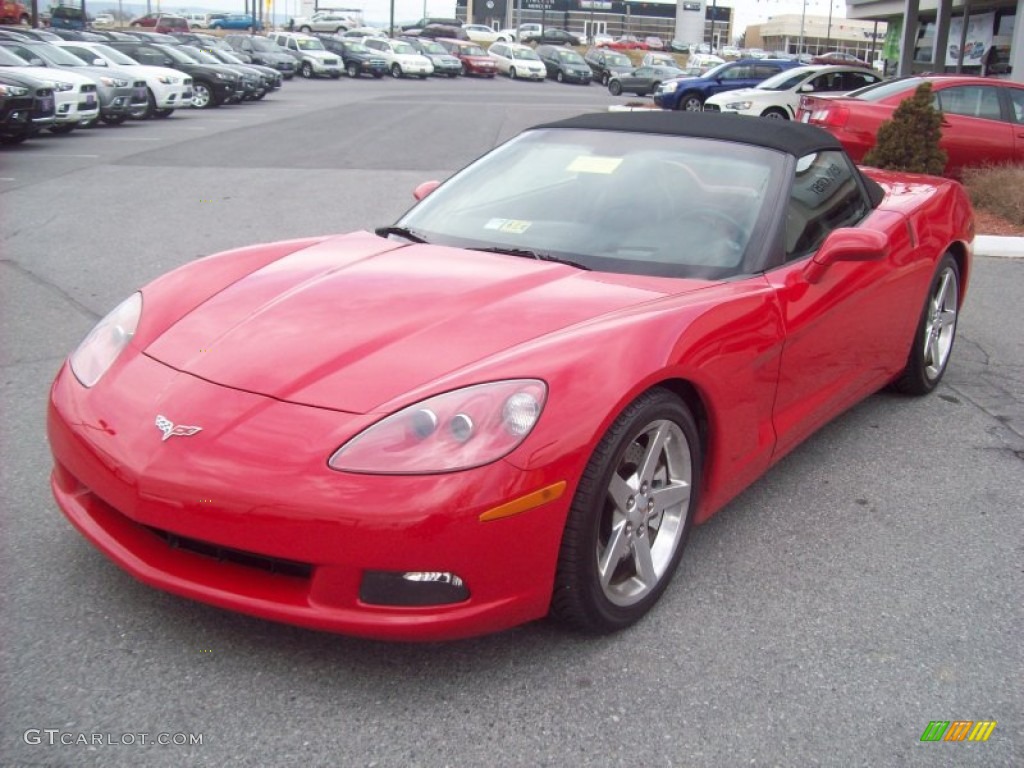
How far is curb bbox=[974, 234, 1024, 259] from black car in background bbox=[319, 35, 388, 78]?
3788 cm

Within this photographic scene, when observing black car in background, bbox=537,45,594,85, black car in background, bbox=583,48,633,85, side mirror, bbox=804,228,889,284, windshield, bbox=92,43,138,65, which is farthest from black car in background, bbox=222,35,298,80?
side mirror, bbox=804,228,889,284

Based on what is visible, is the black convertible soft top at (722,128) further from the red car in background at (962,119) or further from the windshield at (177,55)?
the windshield at (177,55)

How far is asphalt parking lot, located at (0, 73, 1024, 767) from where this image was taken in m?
2.35

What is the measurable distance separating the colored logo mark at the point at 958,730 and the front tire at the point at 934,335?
2549 mm

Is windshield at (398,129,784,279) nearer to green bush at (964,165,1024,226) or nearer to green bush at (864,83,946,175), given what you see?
green bush at (864,83,946,175)

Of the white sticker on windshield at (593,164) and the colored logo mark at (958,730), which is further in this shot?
the white sticker on windshield at (593,164)

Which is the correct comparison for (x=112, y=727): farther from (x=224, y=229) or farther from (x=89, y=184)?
(x=89, y=184)

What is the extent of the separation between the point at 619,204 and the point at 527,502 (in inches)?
63.1

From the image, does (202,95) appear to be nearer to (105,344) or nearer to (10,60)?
(10,60)

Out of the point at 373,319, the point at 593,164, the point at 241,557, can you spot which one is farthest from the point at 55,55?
the point at 241,557

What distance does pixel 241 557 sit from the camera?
248 cm

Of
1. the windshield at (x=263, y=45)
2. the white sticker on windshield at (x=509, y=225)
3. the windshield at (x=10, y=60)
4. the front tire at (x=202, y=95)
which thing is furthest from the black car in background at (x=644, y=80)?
the white sticker on windshield at (x=509, y=225)

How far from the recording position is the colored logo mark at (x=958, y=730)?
8.07 feet

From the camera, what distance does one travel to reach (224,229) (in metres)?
9.00
